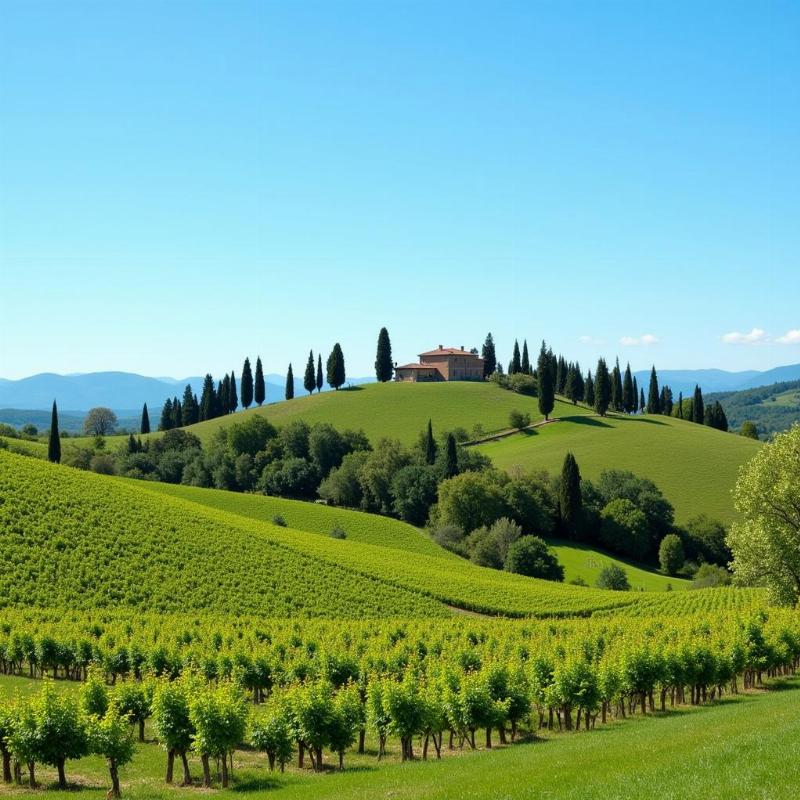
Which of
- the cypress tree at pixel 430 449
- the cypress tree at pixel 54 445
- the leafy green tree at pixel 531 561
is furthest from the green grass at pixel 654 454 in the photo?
the cypress tree at pixel 54 445

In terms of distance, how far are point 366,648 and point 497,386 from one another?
14311 cm

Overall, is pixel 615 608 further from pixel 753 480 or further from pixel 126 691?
pixel 126 691

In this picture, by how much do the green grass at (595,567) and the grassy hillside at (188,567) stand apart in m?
16.8

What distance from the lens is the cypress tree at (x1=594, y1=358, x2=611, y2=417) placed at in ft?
514

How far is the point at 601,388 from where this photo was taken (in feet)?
516

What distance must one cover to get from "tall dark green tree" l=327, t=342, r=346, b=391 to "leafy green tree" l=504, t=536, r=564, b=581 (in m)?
89.1

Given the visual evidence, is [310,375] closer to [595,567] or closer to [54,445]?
[54,445]

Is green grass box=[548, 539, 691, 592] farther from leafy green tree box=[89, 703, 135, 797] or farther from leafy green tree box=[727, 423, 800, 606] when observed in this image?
leafy green tree box=[89, 703, 135, 797]

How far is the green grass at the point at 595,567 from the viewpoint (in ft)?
293

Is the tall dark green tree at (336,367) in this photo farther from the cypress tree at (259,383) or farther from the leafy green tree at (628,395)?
the leafy green tree at (628,395)

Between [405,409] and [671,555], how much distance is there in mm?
73019

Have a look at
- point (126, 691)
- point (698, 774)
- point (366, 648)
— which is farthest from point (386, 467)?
point (698, 774)

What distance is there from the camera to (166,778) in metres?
23.4

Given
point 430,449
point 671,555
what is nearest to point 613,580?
point 671,555
